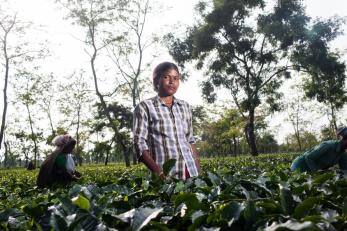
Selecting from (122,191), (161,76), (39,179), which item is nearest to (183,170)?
(161,76)

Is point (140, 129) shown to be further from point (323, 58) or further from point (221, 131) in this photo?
point (221, 131)

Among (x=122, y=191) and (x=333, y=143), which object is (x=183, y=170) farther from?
(x=333, y=143)

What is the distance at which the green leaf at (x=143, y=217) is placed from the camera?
1.11m

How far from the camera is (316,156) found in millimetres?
5441

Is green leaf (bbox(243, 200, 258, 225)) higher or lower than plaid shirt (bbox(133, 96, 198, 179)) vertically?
lower

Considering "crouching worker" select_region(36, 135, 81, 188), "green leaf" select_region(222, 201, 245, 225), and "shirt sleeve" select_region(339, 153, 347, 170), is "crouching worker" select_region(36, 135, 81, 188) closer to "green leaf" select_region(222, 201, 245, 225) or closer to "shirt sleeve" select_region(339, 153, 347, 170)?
"shirt sleeve" select_region(339, 153, 347, 170)

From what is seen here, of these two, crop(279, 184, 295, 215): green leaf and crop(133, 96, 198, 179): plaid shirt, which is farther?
crop(133, 96, 198, 179): plaid shirt

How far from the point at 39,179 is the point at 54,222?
216 inches

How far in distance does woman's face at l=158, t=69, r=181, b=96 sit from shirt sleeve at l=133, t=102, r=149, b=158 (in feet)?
0.70

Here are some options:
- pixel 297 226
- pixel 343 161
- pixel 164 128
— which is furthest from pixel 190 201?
pixel 343 161

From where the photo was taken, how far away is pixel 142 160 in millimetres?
3164

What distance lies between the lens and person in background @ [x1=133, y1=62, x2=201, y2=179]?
10.7ft

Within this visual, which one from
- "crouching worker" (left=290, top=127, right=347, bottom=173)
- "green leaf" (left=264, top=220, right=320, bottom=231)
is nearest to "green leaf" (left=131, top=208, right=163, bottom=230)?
"green leaf" (left=264, top=220, right=320, bottom=231)

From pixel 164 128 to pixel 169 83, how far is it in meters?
0.40
